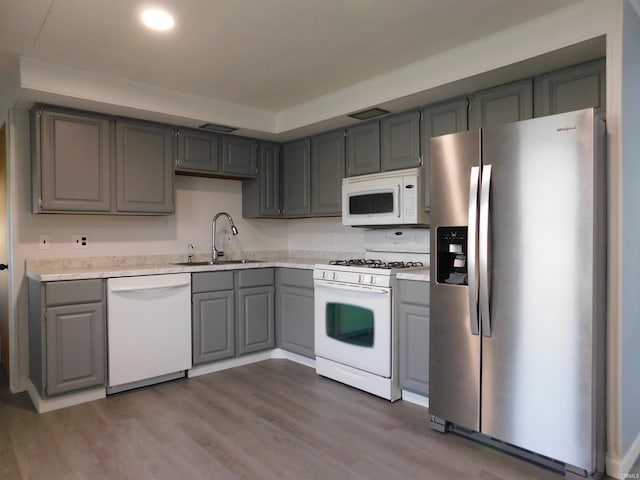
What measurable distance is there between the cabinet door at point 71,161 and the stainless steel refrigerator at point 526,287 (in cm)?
254

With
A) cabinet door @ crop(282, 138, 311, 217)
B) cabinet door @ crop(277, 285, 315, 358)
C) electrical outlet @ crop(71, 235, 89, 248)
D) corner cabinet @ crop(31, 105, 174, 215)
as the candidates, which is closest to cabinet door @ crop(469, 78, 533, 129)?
cabinet door @ crop(282, 138, 311, 217)

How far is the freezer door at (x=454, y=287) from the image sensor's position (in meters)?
2.33

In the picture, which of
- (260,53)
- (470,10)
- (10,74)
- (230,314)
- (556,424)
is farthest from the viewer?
(230,314)

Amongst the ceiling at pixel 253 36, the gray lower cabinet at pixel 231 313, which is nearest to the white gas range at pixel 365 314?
the gray lower cabinet at pixel 231 313

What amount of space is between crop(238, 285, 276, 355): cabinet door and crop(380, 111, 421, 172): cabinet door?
1580 millimetres

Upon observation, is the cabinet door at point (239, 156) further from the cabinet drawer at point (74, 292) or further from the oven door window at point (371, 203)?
the cabinet drawer at point (74, 292)

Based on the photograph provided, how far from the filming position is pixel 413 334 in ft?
9.62

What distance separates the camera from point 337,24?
2416 millimetres

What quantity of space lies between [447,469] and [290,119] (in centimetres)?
305

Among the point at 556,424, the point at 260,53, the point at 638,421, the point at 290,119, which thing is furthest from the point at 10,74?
the point at 638,421

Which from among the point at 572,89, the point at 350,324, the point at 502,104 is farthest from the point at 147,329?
the point at 572,89

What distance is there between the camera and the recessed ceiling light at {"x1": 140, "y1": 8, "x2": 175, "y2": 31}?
7.48ft

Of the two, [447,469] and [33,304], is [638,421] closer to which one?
[447,469]

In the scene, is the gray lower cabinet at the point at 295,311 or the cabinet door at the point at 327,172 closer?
the gray lower cabinet at the point at 295,311
